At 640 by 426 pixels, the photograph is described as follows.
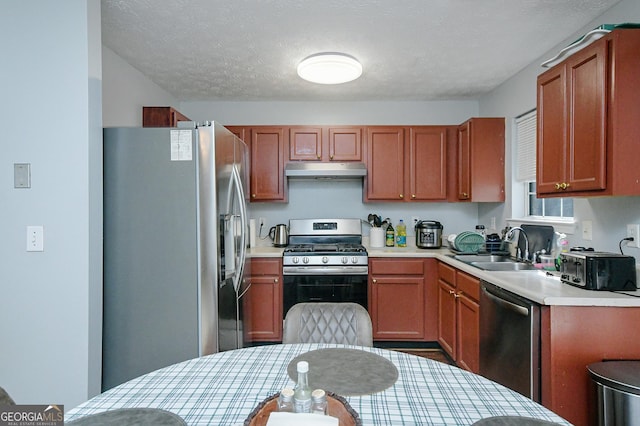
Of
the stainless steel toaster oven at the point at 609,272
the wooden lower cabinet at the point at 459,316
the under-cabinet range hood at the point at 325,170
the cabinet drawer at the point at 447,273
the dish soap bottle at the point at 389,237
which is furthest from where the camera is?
the dish soap bottle at the point at 389,237

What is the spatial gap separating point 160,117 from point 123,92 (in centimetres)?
33

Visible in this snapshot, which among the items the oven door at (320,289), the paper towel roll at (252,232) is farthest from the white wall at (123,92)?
the oven door at (320,289)

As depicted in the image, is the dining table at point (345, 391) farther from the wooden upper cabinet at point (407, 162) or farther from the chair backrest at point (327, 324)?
the wooden upper cabinet at point (407, 162)

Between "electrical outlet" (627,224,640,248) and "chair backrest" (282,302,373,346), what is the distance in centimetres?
146

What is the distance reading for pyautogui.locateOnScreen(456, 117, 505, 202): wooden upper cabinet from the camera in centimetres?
316

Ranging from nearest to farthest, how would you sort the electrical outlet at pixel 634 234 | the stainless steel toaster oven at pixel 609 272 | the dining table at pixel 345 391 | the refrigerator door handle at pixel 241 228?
the dining table at pixel 345 391 < the stainless steel toaster oven at pixel 609 272 < the electrical outlet at pixel 634 234 < the refrigerator door handle at pixel 241 228

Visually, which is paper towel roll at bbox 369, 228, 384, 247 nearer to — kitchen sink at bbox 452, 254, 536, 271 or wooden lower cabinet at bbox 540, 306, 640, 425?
kitchen sink at bbox 452, 254, 536, 271

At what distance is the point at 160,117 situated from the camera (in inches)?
105

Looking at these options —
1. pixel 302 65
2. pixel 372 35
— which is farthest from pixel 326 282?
pixel 372 35

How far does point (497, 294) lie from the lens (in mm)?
2002

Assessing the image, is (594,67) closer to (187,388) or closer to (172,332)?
(187,388)

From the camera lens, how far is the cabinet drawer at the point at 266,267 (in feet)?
10.4

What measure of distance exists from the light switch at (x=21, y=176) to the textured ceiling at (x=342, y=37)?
0.99 m

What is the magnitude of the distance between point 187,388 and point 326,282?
86.5 inches
